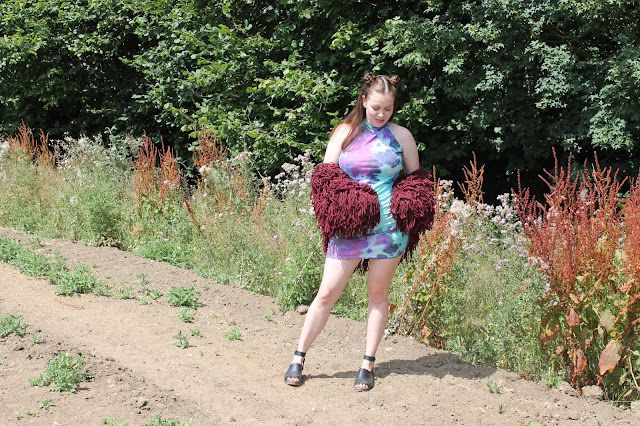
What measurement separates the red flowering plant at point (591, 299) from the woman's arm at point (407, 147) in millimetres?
759

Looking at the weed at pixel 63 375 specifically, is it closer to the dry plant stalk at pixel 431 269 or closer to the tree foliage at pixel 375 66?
the dry plant stalk at pixel 431 269

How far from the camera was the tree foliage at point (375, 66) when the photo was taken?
311 inches

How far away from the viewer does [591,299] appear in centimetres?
440

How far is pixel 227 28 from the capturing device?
10492 millimetres

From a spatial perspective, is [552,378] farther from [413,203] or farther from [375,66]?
[375,66]

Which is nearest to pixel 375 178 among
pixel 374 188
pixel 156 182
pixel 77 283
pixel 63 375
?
pixel 374 188

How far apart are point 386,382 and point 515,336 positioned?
103 cm

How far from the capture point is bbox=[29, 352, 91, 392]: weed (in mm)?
4180

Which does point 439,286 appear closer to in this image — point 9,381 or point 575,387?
point 575,387

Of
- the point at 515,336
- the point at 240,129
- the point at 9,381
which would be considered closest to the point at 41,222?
the point at 240,129

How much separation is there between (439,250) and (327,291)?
134 centimetres

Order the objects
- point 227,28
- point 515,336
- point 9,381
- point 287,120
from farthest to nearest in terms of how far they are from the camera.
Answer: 1. point 227,28
2. point 287,120
3. point 515,336
4. point 9,381

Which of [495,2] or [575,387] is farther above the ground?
[495,2]

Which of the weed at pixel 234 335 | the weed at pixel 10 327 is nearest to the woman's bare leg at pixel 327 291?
the weed at pixel 234 335
